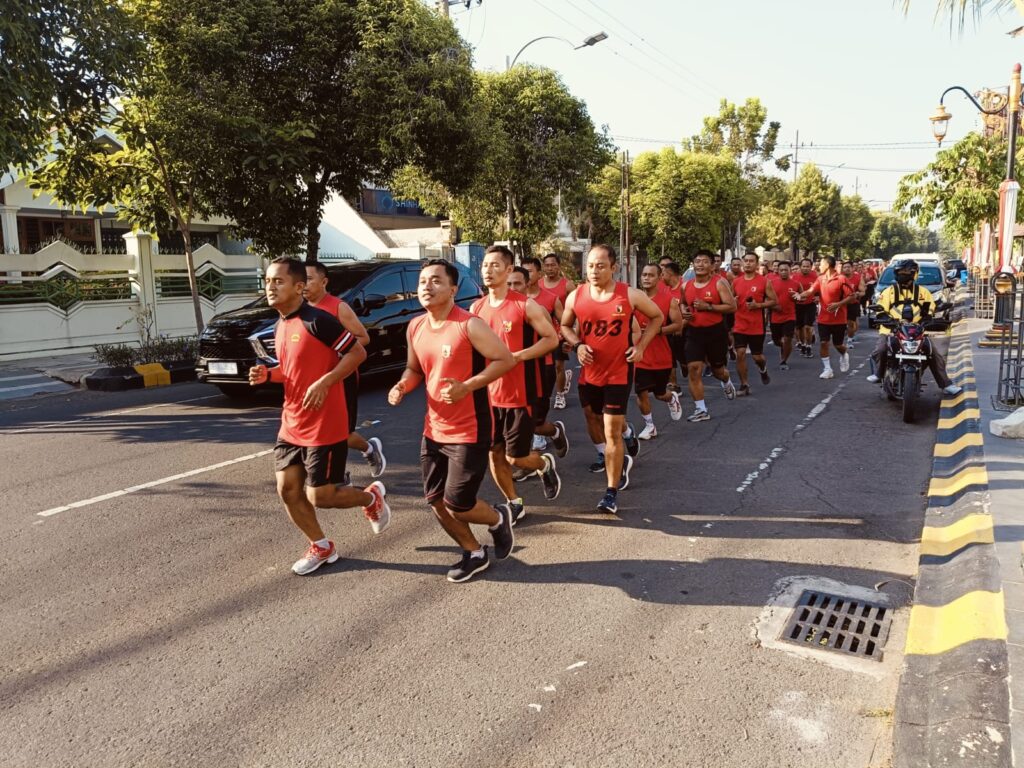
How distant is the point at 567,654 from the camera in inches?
145

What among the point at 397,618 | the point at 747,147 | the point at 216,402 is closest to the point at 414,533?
the point at 397,618

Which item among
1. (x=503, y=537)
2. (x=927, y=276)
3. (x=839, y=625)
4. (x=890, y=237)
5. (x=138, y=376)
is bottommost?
(x=839, y=625)

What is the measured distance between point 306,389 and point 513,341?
161 cm

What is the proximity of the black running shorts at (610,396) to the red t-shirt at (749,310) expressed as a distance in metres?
5.60

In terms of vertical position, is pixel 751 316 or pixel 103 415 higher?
pixel 751 316

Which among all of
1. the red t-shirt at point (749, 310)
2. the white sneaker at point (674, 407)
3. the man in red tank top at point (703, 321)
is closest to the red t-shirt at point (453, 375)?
the white sneaker at point (674, 407)

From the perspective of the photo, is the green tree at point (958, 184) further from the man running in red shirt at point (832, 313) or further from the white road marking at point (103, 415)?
the white road marking at point (103, 415)

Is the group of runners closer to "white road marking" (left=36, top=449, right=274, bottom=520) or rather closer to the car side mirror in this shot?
"white road marking" (left=36, top=449, right=274, bottom=520)

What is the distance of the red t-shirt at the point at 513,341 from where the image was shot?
546 centimetres

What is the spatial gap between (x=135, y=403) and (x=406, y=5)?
7899 millimetres

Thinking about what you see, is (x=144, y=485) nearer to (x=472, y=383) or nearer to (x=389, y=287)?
(x=472, y=383)

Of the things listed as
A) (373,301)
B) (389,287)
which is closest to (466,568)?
(373,301)

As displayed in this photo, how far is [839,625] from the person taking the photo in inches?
156

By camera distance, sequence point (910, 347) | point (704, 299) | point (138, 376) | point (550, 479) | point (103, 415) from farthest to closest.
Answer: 1. point (138, 376)
2. point (103, 415)
3. point (704, 299)
4. point (910, 347)
5. point (550, 479)
